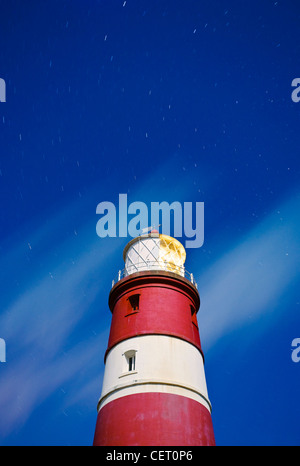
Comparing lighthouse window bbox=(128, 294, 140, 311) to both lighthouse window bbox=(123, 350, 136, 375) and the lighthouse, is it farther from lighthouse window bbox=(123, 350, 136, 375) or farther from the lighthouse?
lighthouse window bbox=(123, 350, 136, 375)

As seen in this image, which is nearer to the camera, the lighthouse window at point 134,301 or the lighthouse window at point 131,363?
the lighthouse window at point 131,363

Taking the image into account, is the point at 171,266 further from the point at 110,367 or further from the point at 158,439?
the point at 158,439

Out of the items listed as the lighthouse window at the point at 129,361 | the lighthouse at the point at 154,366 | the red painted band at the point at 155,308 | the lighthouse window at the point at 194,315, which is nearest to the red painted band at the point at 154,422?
the lighthouse at the point at 154,366

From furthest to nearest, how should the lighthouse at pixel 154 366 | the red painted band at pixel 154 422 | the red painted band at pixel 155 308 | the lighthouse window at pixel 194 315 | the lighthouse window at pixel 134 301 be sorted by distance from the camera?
1. the lighthouse window at pixel 194 315
2. the lighthouse window at pixel 134 301
3. the red painted band at pixel 155 308
4. the lighthouse at pixel 154 366
5. the red painted band at pixel 154 422

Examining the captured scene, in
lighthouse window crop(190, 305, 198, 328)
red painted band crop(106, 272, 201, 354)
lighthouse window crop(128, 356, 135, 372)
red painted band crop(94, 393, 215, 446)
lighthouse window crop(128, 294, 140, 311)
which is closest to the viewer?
red painted band crop(94, 393, 215, 446)

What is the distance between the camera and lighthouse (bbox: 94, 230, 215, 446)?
486 inches

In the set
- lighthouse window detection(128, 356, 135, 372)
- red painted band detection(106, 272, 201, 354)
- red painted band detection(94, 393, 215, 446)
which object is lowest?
red painted band detection(94, 393, 215, 446)

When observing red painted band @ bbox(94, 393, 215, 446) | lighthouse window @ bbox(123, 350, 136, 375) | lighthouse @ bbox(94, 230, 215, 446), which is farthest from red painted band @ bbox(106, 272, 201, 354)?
red painted band @ bbox(94, 393, 215, 446)

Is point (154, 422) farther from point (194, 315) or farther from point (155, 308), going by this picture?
point (194, 315)

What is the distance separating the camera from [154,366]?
13.9 metres

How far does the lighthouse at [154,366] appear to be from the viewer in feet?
40.5

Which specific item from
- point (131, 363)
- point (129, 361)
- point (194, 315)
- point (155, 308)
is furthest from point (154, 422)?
point (194, 315)

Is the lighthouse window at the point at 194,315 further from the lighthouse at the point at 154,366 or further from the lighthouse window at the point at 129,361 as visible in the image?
the lighthouse window at the point at 129,361
